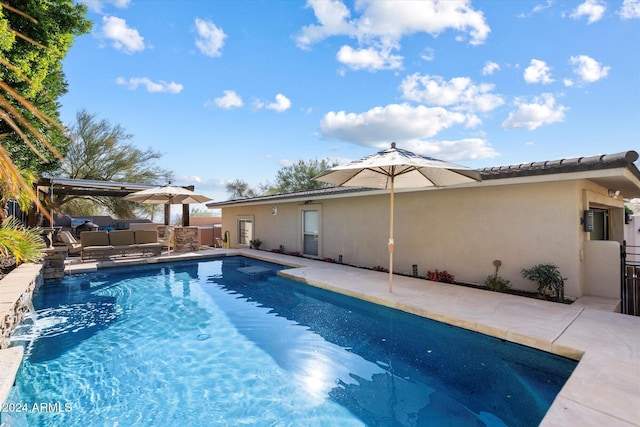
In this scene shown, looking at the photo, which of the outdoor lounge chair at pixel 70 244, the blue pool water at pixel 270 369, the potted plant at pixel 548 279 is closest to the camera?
the blue pool water at pixel 270 369

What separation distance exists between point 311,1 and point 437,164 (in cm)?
802

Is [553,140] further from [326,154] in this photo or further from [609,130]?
[326,154]

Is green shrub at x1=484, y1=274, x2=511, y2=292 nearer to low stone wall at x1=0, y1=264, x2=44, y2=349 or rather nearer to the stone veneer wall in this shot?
low stone wall at x1=0, y1=264, x2=44, y2=349

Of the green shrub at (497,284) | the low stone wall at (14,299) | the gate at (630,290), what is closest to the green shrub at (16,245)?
the low stone wall at (14,299)

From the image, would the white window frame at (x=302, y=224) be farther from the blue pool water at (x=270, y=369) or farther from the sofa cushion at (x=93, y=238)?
the sofa cushion at (x=93, y=238)

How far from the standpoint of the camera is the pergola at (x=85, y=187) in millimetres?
12781

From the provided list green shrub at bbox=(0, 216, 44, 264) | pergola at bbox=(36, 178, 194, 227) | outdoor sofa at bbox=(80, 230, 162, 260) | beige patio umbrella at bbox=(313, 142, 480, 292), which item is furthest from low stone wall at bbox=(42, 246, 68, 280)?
beige patio umbrella at bbox=(313, 142, 480, 292)

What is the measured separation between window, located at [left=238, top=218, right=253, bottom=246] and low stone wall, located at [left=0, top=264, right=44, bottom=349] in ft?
34.5

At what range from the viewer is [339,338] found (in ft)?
18.7

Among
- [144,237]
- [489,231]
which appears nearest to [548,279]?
[489,231]

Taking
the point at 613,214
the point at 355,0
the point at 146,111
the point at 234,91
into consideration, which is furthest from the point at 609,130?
the point at 146,111

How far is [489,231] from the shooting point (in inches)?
321

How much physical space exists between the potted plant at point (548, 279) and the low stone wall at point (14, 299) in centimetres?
1013

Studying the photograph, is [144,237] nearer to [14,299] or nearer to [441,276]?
[14,299]
